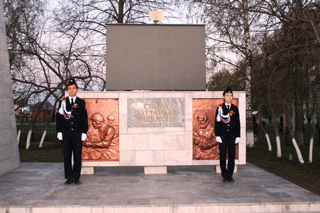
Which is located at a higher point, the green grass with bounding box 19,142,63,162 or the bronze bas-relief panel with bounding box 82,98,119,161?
the bronze bas-relief panel with bounding box 82,98,119,161

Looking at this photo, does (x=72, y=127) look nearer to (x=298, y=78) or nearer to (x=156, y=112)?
(x=156, y=112)

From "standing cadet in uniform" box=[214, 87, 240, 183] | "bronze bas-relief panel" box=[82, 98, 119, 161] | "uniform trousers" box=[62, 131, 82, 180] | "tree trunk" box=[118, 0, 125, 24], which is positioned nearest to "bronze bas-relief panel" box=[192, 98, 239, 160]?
"standing cadet in uniform" box=[214, 87, 240, 183]

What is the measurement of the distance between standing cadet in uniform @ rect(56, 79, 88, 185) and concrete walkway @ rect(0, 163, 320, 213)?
0.39 metres

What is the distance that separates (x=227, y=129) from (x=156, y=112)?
74.5 inches

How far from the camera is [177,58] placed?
29.2 ft

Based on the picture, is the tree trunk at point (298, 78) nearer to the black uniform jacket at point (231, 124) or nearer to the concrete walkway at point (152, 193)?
the black uniform jacket at point (231, 124)

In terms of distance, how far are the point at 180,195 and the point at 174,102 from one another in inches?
111

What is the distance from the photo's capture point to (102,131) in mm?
8305

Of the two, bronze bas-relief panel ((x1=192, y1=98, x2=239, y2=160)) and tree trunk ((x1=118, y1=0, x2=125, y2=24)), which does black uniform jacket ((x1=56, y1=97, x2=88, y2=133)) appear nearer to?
bronze bas-relief panel ((x1=192, y1=98, x2=239, y2=160))

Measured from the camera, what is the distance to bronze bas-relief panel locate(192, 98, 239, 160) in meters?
8.45

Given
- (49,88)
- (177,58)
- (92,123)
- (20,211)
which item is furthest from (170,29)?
(49,88)

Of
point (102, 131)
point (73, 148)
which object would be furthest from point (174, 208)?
point (102, 131)

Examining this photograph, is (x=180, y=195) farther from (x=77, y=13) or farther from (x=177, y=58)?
(x=77, y=13)

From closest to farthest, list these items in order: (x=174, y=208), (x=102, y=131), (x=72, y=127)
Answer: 1. (x=174, y=208)
2. (x=72, y=127)
3. (x=102, y=131)
